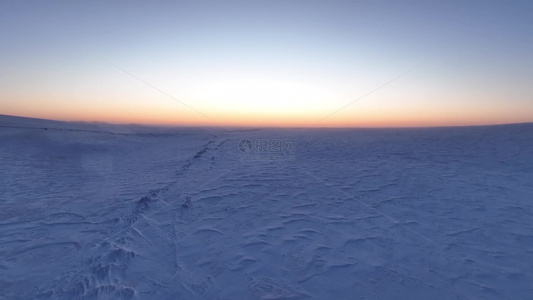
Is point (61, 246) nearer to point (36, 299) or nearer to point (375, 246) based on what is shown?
point (36, 299)

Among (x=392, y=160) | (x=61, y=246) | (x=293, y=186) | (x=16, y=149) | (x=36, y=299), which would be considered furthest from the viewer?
(x=16, y=149)

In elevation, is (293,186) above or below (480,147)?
below

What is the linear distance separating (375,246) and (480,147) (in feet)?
43.5

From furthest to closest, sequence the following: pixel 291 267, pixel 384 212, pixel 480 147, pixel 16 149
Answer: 1. pixel 16 149
2. pixel 480 147
3. pixel 384 212
4. pixel 291 267

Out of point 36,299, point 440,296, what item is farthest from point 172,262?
point 440,296

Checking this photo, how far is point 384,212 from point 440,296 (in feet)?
9.57

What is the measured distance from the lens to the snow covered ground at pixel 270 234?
12.2ft

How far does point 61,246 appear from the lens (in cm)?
461

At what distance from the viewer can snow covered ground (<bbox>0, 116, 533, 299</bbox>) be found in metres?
3.72

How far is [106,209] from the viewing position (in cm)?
641

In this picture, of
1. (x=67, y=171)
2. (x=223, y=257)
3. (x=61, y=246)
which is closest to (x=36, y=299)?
(x=61, y=246)

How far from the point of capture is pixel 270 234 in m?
5.32

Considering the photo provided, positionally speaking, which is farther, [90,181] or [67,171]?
[67,171]

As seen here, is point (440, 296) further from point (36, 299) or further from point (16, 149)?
point (16, 149)
